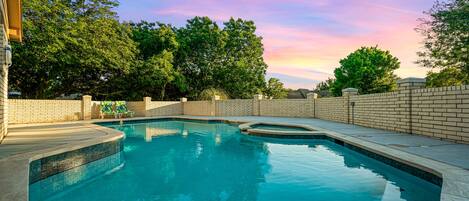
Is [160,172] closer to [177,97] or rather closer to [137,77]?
[137,77]

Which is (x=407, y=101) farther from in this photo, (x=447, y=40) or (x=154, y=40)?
(x=154, y=40)

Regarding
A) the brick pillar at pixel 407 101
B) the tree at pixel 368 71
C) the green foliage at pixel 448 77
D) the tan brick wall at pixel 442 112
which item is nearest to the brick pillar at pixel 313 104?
the green foliage at pixel 448 77

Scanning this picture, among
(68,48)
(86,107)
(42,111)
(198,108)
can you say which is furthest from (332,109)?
(68,48)

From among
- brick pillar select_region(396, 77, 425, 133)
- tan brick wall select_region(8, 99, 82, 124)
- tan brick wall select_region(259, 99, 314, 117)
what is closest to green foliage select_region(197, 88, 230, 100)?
tan brick wall select_region(259, 99, 314, 117)

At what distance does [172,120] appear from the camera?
52.5 ft

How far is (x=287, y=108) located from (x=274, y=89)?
356 inches

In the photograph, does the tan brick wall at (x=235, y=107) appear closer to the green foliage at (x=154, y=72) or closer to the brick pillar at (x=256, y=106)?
the brick pillar at (x=256, y=106)

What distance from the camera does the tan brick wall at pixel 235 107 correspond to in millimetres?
17234

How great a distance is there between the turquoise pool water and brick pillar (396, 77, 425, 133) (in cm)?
211

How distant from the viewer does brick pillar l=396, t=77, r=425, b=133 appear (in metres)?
6.90

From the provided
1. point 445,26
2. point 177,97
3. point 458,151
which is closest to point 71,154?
point 458,151

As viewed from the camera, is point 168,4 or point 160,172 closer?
point 160,172

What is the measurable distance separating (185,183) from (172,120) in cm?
1238

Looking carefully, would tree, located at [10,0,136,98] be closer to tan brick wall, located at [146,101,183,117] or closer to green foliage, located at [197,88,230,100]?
tan brick wall, located at [146,101,183,117]
